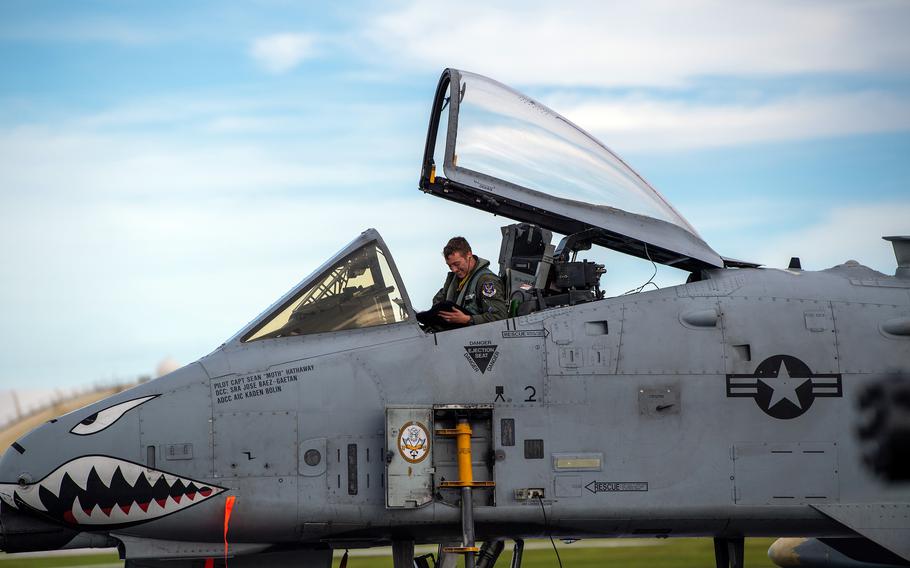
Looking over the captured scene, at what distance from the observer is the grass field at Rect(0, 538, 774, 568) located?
2020 centimetres

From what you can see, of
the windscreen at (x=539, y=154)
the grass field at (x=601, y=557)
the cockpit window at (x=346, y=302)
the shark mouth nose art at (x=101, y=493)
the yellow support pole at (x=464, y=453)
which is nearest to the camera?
the shark mouth nose art at (x=101, y=493)

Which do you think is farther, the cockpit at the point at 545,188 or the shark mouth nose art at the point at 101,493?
the cockpit at the point at 545,188

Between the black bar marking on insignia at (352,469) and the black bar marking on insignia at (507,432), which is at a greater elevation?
the black bar marking on insignia at (507,432)

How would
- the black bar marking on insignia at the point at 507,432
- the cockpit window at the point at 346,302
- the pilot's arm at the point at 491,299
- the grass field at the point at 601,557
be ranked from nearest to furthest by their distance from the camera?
the black bar marking on insignia at the point at 507,432
the cockpit window at the point at 346,302
the pilot's arm at the point at 491,299
the grass field at the point at 601,557

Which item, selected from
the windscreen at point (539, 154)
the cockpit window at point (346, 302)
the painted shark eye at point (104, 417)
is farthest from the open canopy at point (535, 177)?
the painted shark eye at point (104, 417)

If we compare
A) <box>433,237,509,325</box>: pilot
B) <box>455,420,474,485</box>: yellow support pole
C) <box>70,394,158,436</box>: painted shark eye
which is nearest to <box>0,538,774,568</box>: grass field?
<box>433,237,509,325</box>: pilot

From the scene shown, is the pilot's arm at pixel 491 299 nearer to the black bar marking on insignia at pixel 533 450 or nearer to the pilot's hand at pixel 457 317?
the pilot's hand at pixel 457 317

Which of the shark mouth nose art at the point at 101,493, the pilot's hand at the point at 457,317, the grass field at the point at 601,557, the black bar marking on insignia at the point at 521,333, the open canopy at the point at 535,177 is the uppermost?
the open canopy at the point at 535,177

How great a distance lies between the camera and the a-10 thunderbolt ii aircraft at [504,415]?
28.8ft

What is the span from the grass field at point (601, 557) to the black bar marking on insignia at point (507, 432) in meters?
10.2

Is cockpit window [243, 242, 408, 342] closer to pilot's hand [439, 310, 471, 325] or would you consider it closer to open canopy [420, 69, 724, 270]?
pilot's hand [439, 310, 471, 325]

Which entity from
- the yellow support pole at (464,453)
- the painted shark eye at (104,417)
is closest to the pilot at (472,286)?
the yellow support pole at (464,453)

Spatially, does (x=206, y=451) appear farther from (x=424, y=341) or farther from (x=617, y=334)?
(x=617, y=334)

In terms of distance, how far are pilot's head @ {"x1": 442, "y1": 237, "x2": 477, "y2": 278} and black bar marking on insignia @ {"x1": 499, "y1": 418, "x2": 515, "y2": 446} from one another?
1.89m
